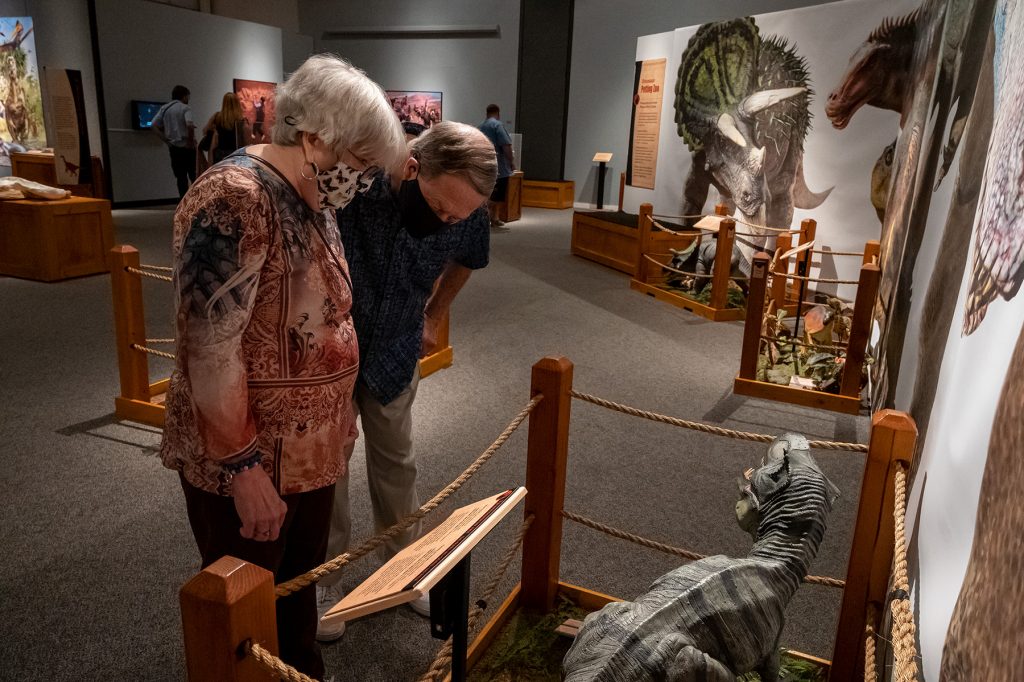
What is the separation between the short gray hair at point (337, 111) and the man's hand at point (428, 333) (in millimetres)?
1050

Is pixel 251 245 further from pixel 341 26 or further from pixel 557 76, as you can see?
pixel 341 26

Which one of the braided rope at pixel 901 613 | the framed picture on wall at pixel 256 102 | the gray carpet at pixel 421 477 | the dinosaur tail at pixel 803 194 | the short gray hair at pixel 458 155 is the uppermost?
the framed picture on wall at pixel 256 102

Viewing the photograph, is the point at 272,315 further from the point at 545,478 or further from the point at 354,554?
the point at 545,478

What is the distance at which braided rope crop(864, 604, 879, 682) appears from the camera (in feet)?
5.35

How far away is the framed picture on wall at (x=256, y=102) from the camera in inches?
550

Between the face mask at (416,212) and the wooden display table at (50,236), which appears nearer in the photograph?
the face mask at (416,212)

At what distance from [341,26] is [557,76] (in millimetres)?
5260

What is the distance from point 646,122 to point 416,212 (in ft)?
32.5

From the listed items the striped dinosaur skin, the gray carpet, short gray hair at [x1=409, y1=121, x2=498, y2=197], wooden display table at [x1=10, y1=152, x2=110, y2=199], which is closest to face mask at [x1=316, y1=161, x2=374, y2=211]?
short gray hair at [x1=409, y1=121, x2=498, y2=197]

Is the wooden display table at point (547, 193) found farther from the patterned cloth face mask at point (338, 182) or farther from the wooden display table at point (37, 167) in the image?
the patterned cloth face mask at point (338, 182)

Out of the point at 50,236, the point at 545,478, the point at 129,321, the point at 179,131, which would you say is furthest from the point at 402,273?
the point at 179,131

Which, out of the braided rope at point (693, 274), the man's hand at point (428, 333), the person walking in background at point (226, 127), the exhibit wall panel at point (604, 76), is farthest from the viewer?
the exhibit wall panel at point (604, 76)

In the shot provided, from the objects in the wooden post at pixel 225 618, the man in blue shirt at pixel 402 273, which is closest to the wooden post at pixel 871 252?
the man in blue shirt at pixel 402 273

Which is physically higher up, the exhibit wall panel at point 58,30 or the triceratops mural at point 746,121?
the exhibit wall panel at point 58,30
